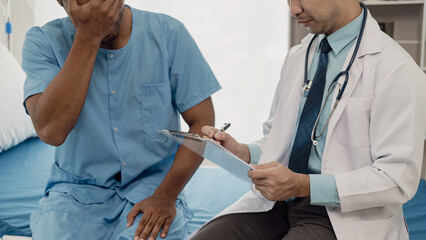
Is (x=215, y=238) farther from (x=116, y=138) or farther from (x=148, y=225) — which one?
(x=116, y=138)

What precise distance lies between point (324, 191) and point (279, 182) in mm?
112

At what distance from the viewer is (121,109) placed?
1.56m

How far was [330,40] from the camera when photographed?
1.35 metres

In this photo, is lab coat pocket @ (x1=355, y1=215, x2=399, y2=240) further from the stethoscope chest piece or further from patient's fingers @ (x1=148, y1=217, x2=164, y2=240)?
patient's fingers @ (x1=148, y1=217, x2=164, y2=240)

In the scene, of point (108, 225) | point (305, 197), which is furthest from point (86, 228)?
point (305, 197)

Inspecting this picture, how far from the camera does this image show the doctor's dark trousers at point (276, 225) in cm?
127

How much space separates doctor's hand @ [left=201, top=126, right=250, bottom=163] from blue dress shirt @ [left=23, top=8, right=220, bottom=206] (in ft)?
0.64

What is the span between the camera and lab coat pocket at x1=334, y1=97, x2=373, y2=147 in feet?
4.06

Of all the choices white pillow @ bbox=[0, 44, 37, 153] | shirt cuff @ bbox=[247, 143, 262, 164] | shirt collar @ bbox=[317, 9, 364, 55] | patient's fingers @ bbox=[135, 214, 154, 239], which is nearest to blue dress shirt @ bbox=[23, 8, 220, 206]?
Answer: patient's fingers @ bbox=[135, 214, 154, 239]

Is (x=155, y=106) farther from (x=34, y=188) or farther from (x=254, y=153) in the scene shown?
(x=34, y=188)

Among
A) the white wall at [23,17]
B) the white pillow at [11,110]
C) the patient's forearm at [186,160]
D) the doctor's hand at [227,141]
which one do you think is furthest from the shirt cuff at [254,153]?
the white wall at [23,17]

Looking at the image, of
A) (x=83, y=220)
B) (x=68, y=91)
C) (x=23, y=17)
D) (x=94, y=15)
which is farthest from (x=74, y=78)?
(x=23, y=17)

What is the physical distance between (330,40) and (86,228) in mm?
850

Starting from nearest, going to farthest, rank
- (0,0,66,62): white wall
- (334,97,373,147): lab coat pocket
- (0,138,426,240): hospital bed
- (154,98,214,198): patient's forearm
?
(334,97,373,147): lab coat pocket
(154,98,214,198): patient's forearm
(0,138,426,240): hospital bed
(0,0,66,62): white wall
